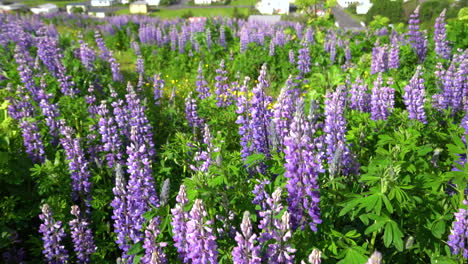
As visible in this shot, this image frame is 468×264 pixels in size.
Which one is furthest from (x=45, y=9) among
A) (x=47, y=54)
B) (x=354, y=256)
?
(x=354, y=256)

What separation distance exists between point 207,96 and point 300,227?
3594mm

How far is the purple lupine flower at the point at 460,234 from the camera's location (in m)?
2.37

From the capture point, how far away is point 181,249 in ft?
8.46

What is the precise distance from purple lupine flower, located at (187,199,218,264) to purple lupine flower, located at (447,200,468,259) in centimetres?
169

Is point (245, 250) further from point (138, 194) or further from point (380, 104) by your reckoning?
point (380, 104)

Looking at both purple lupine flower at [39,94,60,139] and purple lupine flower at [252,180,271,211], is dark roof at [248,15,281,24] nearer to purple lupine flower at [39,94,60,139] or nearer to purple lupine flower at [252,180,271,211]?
purple lupine flower at [39,94,60,139]

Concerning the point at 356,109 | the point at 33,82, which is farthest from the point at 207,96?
the point at 33,82

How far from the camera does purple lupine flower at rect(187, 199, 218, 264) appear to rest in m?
2.17

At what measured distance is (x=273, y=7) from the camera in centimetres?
1606

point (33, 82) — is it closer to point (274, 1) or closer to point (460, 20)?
point (460, 20)

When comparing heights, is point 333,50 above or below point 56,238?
above

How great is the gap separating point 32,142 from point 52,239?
5.83 feet

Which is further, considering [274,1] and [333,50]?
[274,1]

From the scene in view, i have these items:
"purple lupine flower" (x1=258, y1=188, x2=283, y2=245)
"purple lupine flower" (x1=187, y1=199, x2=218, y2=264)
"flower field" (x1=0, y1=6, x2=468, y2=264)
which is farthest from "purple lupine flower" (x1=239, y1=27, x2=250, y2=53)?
"purple lupine flower" (x1=187, y1=199, x2=218, y2=264)
